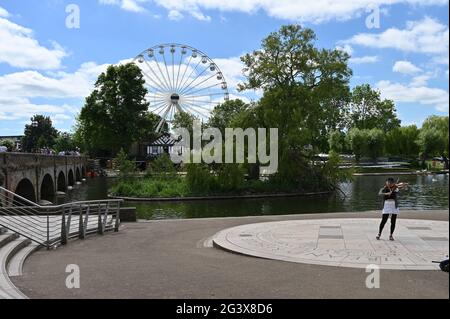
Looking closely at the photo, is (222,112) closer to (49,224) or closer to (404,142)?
(404,142)

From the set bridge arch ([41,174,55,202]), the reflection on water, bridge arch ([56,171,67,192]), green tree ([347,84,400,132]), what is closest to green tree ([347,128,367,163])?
green tree ([347,84,400,132])

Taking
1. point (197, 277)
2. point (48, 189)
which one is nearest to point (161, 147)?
point (48, 189)

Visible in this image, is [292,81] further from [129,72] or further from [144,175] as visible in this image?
[129,72]

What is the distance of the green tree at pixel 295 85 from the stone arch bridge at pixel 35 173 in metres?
18.4

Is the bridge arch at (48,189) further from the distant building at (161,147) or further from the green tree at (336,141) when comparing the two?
the green tree at (336,141)

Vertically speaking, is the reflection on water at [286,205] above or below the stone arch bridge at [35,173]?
below

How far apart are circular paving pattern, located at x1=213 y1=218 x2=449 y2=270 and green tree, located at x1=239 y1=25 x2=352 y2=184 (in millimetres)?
26463

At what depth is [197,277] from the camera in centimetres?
892

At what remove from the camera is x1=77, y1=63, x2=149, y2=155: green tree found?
72938 millimetres

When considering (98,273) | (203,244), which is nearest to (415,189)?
(203,244)

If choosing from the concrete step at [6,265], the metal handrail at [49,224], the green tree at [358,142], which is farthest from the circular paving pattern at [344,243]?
the green tree at [358,142]

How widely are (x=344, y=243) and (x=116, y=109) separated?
63547mm

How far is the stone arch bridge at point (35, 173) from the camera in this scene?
26875 mm

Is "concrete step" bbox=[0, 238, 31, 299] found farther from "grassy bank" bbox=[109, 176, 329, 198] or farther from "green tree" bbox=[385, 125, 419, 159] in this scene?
"green tree" bbox=[385, 125, 419, 159]
